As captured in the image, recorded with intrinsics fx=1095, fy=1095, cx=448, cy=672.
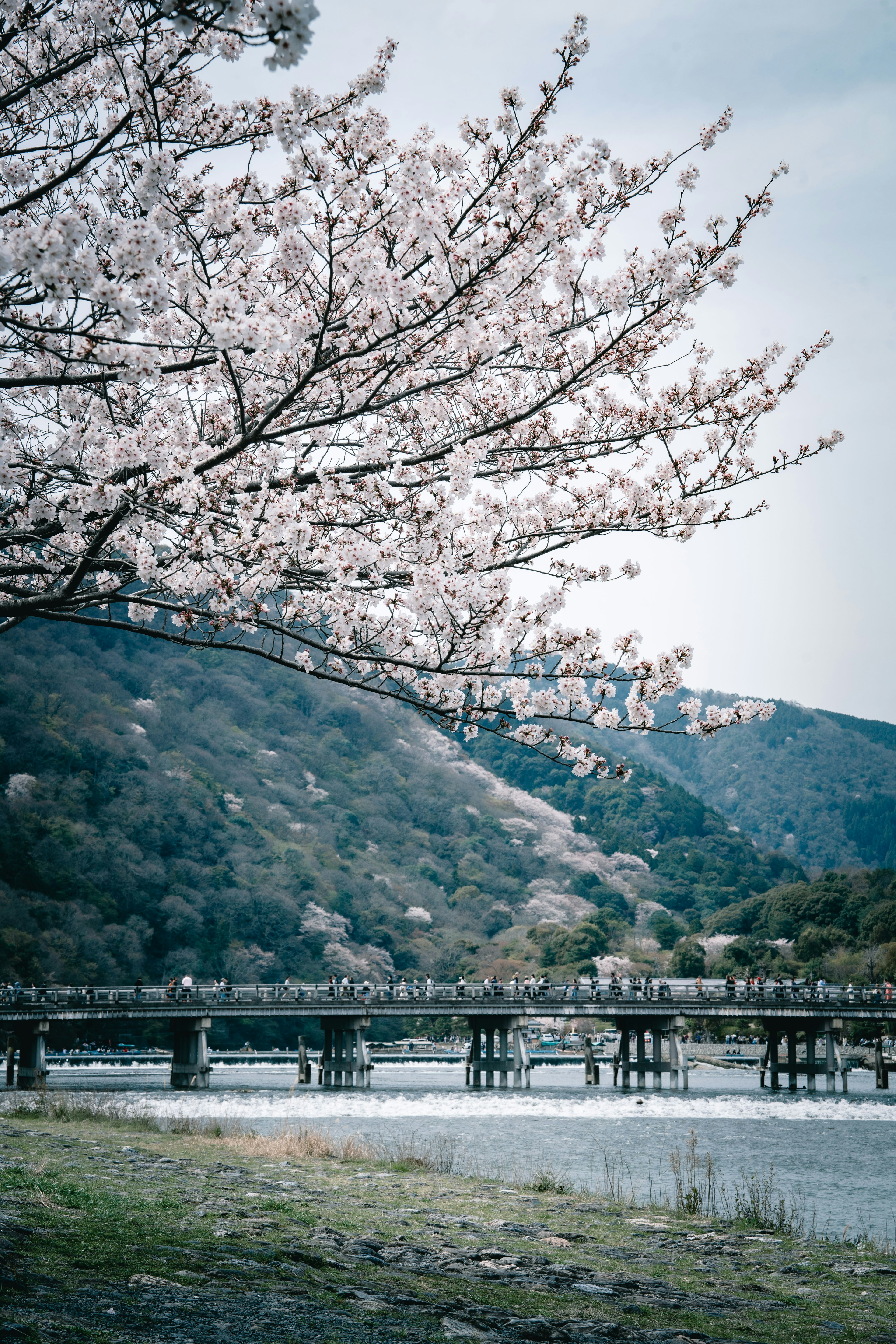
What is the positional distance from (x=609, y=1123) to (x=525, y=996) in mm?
20407

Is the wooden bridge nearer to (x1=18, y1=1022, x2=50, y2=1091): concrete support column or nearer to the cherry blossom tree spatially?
(x1=18, y1=1022, x2=50, y2=1091): concrete support column

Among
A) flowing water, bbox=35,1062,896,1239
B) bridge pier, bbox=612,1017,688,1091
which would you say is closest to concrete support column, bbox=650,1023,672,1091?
bridge pier, bbox=612,1017,688,1091

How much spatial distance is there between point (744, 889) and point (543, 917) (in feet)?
93.8

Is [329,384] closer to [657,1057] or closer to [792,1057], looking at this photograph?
[657,1057]

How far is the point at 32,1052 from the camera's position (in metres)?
47.0

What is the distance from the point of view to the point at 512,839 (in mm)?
126938

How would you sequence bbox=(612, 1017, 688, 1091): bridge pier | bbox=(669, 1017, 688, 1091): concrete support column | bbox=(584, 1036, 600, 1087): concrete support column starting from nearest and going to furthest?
bbox=(669, 1017, 688, 1091): concrete support column < bbox=(612, 1017, 688, 1091): bridge pier < bbox=(584, 1036, 600, 1087): concrete support column

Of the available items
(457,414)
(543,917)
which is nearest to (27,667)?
(543,917)

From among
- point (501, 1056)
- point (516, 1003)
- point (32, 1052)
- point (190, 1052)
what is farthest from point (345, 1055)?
point (32, 1052)

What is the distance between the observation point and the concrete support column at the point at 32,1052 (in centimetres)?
4641

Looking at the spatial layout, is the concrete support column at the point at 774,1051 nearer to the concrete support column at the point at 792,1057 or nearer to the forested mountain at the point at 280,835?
the concrete support column at the point at 792,1057

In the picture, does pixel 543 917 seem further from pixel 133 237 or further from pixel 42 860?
pixel 133 237

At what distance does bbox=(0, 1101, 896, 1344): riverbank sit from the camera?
6.32 metres

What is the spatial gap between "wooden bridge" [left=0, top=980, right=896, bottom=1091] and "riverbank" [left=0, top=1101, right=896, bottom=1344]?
3726cm
